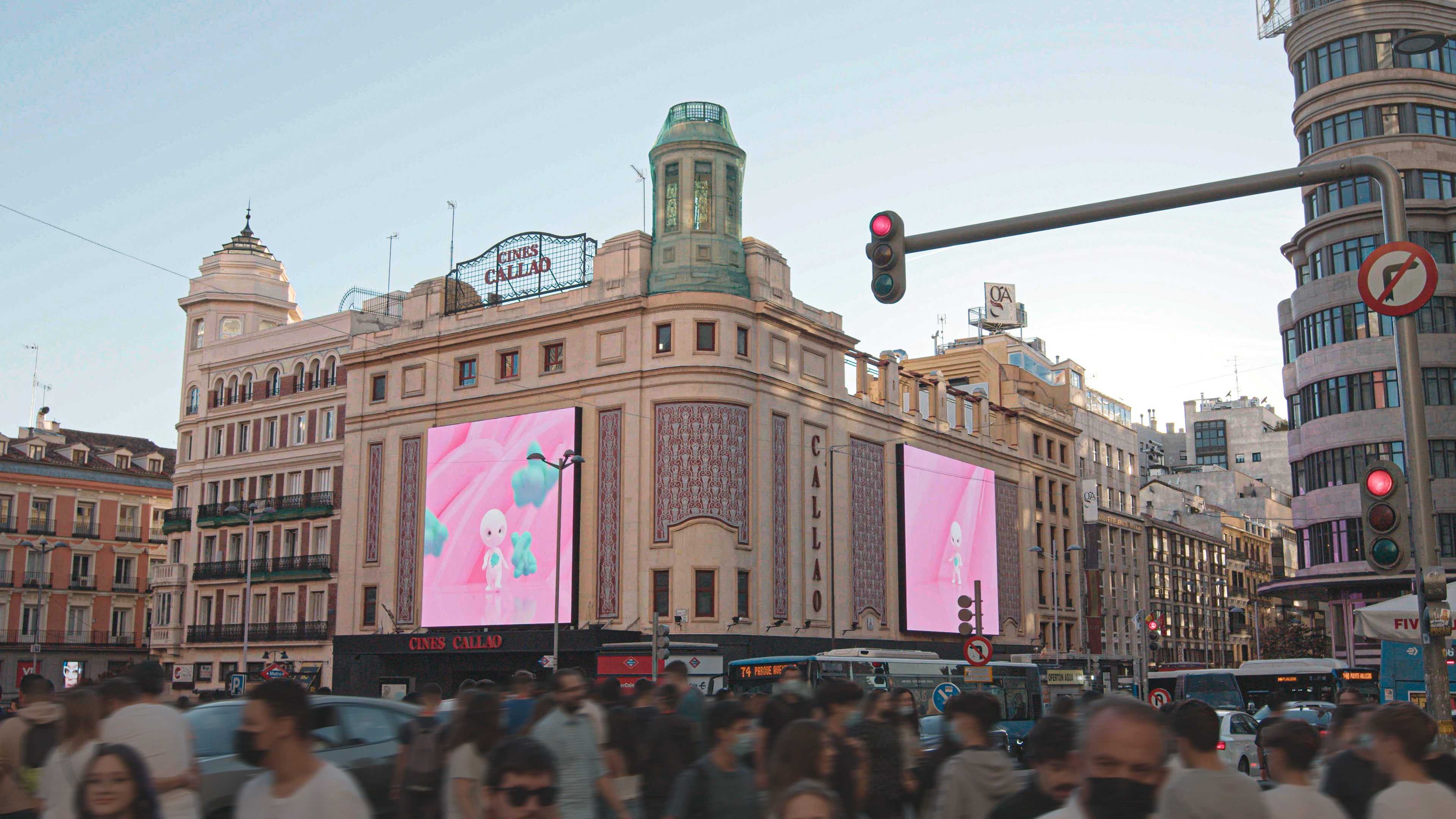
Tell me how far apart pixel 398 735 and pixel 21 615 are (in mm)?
64376

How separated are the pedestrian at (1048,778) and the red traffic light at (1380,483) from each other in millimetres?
3729

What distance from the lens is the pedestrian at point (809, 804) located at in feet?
16.8

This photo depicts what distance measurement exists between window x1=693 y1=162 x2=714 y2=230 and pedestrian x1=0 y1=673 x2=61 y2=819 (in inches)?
1581

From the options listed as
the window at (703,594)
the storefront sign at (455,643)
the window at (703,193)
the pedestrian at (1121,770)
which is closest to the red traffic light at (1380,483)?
the pedestrian at (1121,770)

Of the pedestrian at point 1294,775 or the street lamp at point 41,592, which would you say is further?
the street lamp at point 41,592

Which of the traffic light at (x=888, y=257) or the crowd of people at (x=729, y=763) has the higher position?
the traffic light at (x=888, y=257)

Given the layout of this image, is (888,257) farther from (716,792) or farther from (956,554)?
(956,554)

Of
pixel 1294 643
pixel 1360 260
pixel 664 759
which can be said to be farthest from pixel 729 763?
pixel 1294 643

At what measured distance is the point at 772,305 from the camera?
160 feet

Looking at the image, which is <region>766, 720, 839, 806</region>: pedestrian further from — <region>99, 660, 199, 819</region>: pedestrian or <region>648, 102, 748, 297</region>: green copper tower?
<region>648, 102, 748, 297</region>: green copper tower

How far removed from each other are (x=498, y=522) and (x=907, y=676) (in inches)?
813

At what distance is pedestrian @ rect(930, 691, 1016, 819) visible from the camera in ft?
25.2

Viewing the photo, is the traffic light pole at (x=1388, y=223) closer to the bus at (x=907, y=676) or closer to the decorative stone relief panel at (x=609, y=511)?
the bus at (x=907, y=676)

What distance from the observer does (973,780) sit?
7715mm
